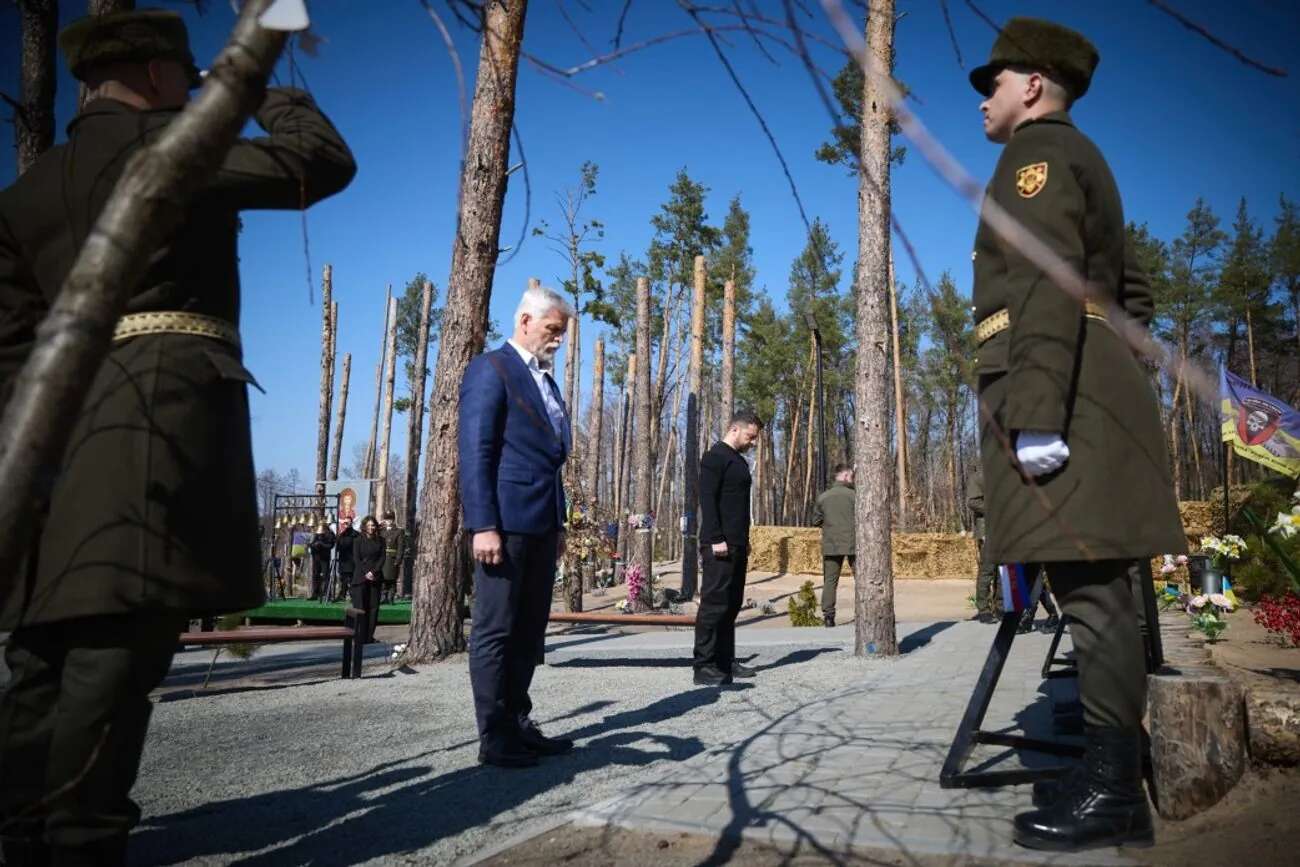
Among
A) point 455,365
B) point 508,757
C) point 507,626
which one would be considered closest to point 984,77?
point 507,626

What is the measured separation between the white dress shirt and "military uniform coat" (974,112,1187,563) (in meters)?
2.17

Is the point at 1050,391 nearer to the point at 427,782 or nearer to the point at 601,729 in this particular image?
the point at 427,782

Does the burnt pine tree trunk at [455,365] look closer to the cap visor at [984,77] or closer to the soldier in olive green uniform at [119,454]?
the cap visor at [984,77]

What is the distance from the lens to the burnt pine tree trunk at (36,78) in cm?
554

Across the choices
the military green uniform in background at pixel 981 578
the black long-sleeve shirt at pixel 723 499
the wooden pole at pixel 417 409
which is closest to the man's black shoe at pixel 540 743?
the black long-sleeve shirt at pixel 723 499

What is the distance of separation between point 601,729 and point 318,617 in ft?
36.6

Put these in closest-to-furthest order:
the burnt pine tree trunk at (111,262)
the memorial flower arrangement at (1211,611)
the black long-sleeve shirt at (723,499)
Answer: the burnt pine tree trunk at (111,262)
the memorial flower arrangement at (1211,611)
the black long-sleeve shirt at (723,499)

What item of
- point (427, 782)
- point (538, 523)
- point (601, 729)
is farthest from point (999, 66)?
point (601, 729)

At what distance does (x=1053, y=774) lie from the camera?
2.77 meters

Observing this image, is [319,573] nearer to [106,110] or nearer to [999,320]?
[106,110]

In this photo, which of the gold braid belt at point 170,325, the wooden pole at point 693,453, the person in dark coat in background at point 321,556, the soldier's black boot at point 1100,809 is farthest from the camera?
the person in dark coat in background at point 321,556

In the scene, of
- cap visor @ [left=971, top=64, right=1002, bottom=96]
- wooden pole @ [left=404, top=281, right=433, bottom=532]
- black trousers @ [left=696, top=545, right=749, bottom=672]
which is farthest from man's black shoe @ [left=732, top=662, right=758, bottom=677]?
wooden pole @ [left=404, top=281, right=433, bottom=532]

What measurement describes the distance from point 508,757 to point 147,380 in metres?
2.44

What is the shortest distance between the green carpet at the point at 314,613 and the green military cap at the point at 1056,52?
1293 centimetres
